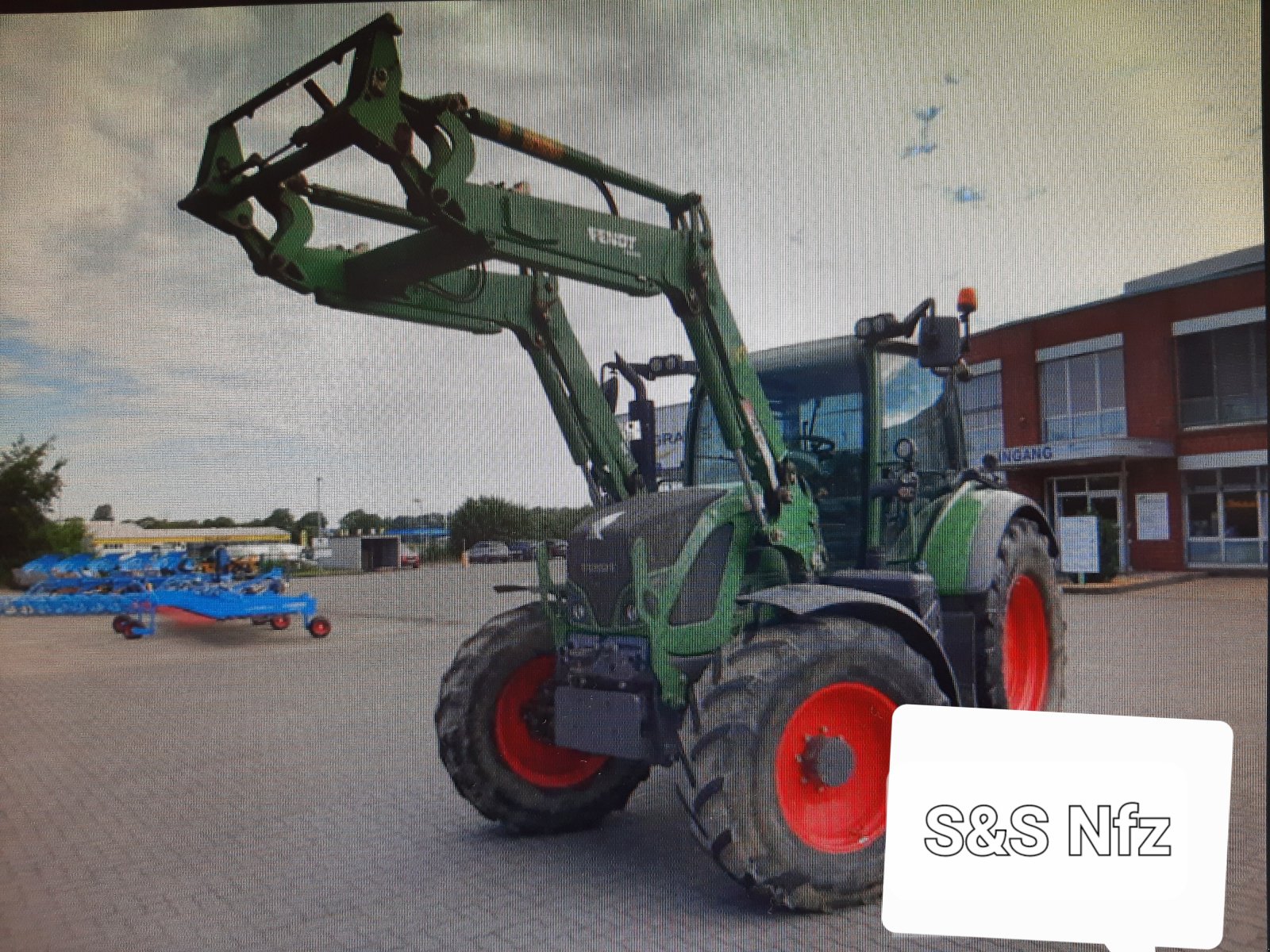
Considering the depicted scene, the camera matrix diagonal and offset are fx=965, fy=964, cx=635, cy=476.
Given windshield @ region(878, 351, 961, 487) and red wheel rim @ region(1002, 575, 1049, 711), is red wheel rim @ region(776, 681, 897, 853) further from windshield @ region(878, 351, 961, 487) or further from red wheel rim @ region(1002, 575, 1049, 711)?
red wheel rim @ region(1002, 575, 1049, 711)

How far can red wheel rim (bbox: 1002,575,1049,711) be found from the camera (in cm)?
376

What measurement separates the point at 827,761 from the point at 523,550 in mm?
1080

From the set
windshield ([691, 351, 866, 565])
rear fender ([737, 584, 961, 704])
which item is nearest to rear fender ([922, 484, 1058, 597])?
windshield ([691, 351, 866, 565])

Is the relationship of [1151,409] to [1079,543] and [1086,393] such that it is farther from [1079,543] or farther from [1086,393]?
[1079,543]

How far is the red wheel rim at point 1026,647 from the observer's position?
3764 millimetres

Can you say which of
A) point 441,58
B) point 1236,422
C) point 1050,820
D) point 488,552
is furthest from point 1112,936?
point 441,58

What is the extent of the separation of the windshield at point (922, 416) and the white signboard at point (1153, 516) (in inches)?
25.5

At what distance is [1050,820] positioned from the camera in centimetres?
189

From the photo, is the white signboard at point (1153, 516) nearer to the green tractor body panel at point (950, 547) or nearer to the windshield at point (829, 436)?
the green tractor body panel at point (950, 547)

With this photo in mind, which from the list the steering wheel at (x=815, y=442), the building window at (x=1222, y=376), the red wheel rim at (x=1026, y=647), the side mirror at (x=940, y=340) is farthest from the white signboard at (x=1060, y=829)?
the red wheel rim at (x=1026, y=647)

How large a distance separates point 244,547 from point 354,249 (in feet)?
3.36

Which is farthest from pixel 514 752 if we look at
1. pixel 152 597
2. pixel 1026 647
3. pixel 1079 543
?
pixel 152 597

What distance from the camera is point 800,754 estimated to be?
2.44 meters

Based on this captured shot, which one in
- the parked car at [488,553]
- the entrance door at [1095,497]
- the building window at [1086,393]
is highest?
the building window at [1086,393]
